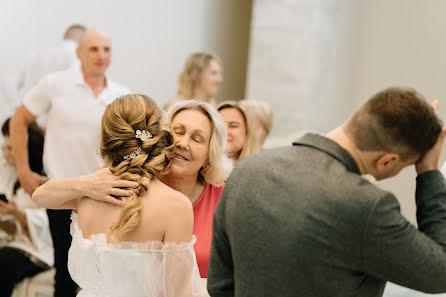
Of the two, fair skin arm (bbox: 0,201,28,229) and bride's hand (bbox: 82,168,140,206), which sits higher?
bride's hand (bbox: 82,168,140,206)

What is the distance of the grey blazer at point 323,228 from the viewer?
1397mm

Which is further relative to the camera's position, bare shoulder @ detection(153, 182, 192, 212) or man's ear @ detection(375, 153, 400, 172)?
bare shoulder @ detection(153, 182, 192, 212)

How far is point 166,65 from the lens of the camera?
21.4 feet

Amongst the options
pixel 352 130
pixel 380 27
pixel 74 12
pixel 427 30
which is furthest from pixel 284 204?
pixel 74 12

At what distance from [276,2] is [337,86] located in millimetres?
981

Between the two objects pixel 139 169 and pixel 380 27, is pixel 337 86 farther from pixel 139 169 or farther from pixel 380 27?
pixel 139 169

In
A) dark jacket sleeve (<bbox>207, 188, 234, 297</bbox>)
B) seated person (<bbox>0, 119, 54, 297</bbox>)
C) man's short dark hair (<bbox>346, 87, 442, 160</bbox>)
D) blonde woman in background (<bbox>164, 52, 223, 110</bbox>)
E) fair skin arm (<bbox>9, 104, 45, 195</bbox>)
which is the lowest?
seated person (<bbox>0, 119, 54, 297</bbox>)

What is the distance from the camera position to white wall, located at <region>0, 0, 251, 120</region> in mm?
5598

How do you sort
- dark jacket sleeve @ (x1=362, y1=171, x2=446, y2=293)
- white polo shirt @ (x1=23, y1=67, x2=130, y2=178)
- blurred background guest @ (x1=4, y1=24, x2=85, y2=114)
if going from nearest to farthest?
dark jacket sleeve @ (x1=362, y1=171, x2=446, y2=293) → white polo shirt @ (x1=23, y1=67, x2=130, y2=178) → blurred background guest @ (x1=4, y1=24, x2=85, y2=114)

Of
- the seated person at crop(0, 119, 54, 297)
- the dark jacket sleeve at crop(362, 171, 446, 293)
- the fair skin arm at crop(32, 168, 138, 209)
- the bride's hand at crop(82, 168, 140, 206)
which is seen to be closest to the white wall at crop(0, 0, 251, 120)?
the seated person at crop(0, 119, 54, 297)

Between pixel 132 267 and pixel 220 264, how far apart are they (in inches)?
16.0

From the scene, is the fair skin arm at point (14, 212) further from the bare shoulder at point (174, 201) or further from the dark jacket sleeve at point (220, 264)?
the dark jacket sleeve at point (220, 264)

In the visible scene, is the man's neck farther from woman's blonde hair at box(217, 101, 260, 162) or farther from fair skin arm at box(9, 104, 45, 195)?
fair skin arm at box(9, 104, 45, 195)

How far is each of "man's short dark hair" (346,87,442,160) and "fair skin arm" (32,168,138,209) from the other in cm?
79
